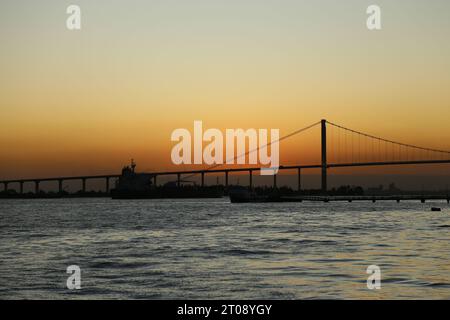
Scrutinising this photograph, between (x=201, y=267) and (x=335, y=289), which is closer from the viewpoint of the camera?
(x=335, y=289)

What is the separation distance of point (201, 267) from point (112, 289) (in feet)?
17.2

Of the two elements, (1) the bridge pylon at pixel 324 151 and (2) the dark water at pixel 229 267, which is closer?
(2) the dark water at pixel 229 267

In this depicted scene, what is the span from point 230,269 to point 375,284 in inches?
209

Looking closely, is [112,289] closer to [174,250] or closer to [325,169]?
[174,250]

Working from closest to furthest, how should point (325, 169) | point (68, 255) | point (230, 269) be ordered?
point (230, 269)
point (68, 255)
point (325, 169)

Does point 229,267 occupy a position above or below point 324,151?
below

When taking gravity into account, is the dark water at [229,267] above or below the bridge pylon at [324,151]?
below

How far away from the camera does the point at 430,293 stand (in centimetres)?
1475

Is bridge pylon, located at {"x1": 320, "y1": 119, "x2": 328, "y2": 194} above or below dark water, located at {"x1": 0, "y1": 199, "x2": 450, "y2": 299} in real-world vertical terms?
above

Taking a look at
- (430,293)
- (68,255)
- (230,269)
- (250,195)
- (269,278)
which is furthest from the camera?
(250,195)

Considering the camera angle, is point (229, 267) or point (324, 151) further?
point (324, 151)

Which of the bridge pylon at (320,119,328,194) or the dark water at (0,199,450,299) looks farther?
the bridge pylon at (320,119,328,194)
